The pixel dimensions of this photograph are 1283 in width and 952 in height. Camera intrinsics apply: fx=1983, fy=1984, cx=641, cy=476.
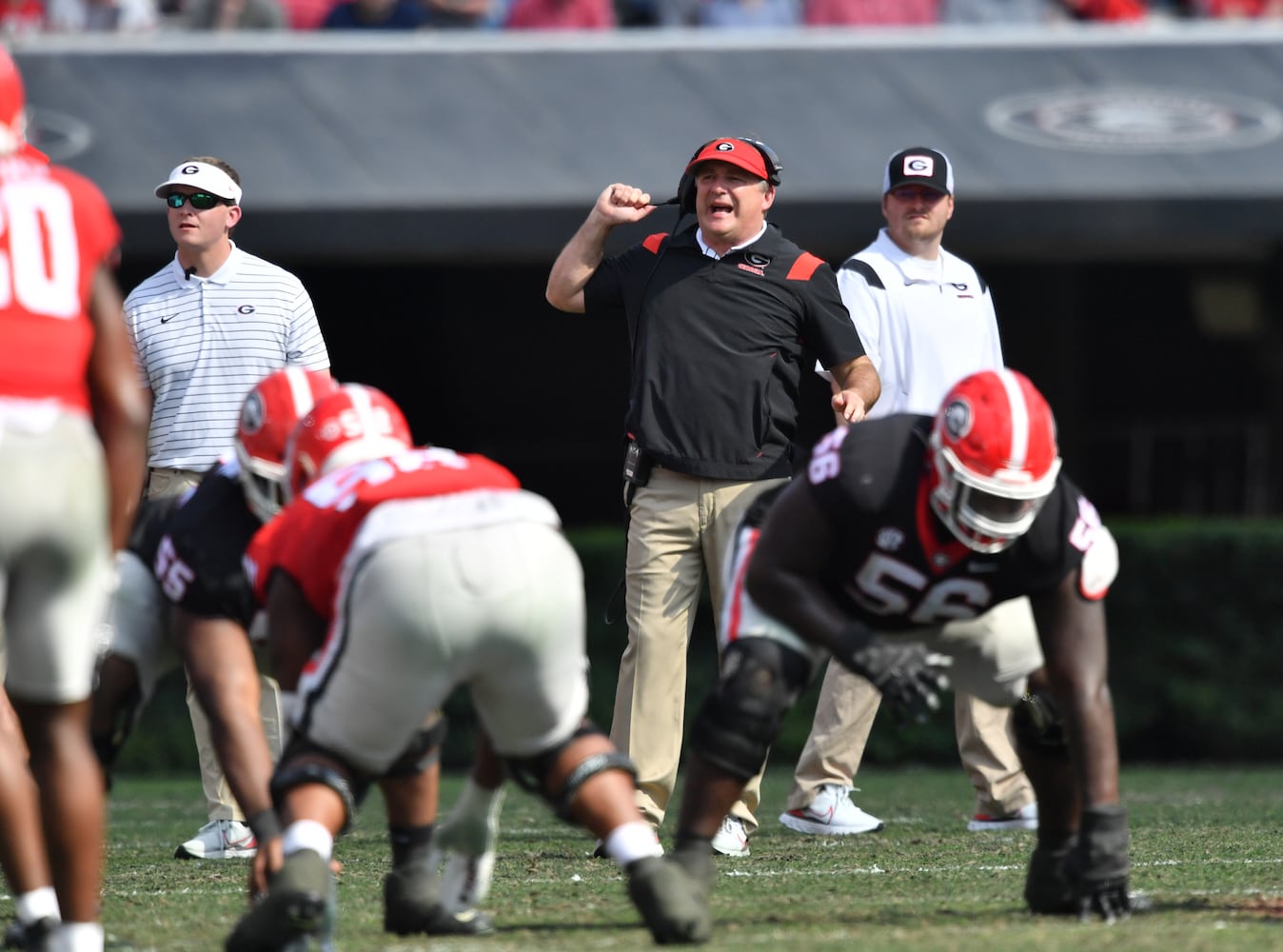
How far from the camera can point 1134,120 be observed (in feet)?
38.5

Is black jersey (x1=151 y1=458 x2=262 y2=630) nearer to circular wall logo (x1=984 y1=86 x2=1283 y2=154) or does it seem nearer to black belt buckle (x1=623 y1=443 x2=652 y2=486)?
black belt buckle (x1=623 y1=443 x2=652 y2=486)

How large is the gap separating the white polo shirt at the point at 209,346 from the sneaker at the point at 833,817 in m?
2.21

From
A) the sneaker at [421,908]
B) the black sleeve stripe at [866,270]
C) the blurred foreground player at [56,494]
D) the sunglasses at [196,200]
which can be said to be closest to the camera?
the blurred foreground player at [56,494]

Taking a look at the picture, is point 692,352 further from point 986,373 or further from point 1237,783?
point 1237,783

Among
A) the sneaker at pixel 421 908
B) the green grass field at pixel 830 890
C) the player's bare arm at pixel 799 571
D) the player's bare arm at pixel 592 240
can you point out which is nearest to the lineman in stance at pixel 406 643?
the sneaker at pixel 421 908

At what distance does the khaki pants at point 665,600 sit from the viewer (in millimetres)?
6160

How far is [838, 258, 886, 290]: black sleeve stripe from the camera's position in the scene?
271 inches

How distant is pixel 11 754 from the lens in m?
4.06

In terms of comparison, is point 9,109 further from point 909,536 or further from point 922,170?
point 922,170

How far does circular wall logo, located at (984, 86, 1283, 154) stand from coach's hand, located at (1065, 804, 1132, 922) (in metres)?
7.62

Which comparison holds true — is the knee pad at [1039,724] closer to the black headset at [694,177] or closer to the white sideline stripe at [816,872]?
the white sideline stripe at [816,872]

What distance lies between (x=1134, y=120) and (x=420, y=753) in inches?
335

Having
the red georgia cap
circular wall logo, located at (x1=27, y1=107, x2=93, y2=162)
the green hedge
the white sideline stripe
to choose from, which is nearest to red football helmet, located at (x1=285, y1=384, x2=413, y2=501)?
the white sideline stripe

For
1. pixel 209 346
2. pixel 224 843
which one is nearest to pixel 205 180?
pixel 209 346
